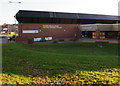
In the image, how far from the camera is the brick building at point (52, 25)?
37.8 m

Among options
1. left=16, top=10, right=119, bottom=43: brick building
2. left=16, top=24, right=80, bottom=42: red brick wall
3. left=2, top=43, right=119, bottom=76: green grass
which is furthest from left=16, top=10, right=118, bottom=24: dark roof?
left=2, top=43, right=119, bottom=76: green grass

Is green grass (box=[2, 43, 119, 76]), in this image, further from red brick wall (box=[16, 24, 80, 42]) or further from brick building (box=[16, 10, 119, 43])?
red brick wall (box=[16, 24, 80, 42])

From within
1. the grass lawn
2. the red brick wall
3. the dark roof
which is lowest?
the grass lawn

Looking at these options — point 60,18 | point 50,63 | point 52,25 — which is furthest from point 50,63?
point 60,18

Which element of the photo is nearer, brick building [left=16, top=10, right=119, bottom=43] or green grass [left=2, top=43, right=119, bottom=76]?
green grass [left=2, top=43, right=119, bottom=76]

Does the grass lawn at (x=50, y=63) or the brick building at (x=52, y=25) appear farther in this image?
the brick building at (x=52, y=25)

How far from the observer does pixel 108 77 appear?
21.2ft

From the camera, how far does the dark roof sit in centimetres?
3788

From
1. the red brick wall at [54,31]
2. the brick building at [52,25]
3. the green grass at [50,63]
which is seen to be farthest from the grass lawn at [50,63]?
the red brick wall at [54,31]

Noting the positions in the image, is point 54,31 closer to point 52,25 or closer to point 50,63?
point 52,25

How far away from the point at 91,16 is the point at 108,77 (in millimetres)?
43524

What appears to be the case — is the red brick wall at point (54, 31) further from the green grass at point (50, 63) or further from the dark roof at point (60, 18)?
the green grass at point (50, 63)

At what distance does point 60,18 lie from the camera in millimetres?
42156

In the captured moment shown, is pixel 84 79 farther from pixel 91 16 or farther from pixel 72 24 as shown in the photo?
pixel 91 16
